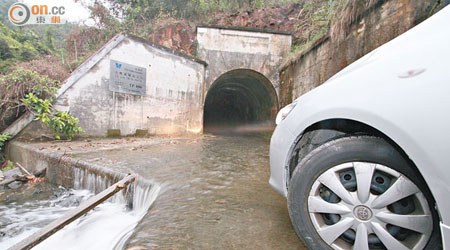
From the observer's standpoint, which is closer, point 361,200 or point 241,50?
point 361,200

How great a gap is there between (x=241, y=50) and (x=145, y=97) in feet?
17.8

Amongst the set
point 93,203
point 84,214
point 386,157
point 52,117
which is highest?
point 52,117

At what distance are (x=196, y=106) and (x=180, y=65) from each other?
2016 millimetres

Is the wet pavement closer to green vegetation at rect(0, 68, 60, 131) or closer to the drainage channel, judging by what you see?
the drainage channel

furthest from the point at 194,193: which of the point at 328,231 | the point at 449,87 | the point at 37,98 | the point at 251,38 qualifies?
the point at 251,38

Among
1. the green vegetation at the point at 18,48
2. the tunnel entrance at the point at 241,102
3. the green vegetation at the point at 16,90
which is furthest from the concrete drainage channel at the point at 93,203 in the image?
the green vegetation at the point at 18,48

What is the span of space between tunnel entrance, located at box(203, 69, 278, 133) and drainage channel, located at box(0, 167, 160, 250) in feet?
26.6

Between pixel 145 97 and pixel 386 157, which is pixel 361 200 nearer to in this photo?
pixel 386 157

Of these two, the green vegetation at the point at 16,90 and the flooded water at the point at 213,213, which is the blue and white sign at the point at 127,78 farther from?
the flooded water at the point at 213,213

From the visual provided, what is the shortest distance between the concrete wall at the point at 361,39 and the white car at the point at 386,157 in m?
3.06

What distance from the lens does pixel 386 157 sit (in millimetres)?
1092

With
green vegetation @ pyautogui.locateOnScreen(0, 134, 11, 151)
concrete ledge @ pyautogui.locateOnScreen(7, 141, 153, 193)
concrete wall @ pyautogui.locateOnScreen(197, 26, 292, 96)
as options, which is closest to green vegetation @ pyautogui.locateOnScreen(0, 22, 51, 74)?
green vegetation @ pyautogui.locateOnScreen(0, 134, 11, 151)

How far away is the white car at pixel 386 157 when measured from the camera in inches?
35.8


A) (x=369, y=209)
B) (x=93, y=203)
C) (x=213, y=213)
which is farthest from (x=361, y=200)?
(x=93, y=203)
